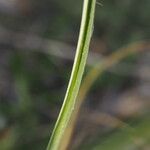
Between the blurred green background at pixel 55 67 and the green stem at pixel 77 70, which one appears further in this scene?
the blurred green background at pixel 55 67

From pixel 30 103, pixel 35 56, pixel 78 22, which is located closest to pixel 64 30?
pixel 78 22

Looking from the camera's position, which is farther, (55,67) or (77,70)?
(55,67)

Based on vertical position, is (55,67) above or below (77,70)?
above

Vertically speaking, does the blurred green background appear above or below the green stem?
above

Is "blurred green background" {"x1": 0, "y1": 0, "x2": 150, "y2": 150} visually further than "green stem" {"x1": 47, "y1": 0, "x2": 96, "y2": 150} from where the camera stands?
Yes

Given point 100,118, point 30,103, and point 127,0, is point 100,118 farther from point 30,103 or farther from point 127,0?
point 127,0
